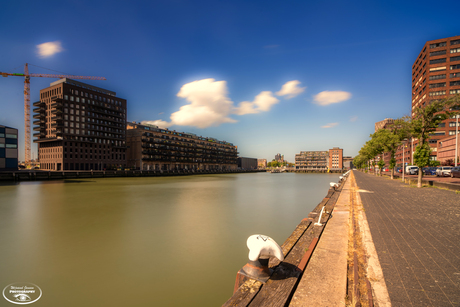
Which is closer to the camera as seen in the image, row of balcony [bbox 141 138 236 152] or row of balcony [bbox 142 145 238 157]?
row of balcony [bbox 141 138 236 152]

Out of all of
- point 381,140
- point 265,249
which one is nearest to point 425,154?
point 381,140

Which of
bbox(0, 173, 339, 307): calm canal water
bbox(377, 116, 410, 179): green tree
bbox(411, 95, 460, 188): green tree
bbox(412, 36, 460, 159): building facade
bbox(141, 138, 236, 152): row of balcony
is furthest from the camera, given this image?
bbox(141, 138, 236, 152): row of balcony

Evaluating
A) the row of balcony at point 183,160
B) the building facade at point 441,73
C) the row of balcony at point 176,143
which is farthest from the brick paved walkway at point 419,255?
the row of balcony at point 183,160

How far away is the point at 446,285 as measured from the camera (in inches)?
194

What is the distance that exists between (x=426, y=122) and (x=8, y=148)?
4439 inches

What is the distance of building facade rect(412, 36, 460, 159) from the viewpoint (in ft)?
261

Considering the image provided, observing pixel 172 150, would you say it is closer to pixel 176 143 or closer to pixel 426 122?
pixel 176 143

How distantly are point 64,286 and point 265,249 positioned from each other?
778 cm

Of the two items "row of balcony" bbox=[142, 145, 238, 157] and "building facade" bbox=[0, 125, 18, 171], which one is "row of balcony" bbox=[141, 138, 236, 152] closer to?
"row of balcony" bbox=[142, 145, 238, 157]

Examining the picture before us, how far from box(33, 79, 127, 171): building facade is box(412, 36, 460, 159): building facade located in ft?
434

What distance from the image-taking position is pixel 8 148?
255 ft

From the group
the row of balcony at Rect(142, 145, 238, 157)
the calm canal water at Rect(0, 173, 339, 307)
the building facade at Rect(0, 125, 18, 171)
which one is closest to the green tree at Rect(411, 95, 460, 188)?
the calm canal water at Rect(0, 173, 339, 307)

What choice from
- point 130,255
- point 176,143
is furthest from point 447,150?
point 176,143

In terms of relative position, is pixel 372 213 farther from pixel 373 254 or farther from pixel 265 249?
pixel 265 249
